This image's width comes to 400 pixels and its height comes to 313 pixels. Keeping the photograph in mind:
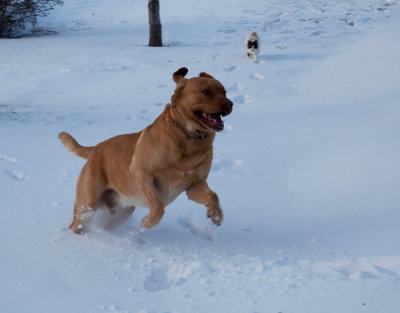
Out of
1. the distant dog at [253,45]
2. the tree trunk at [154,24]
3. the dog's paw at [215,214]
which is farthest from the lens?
the tree trunk at [154,24]

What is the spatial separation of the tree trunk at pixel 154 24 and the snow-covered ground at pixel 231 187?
0.45 metres

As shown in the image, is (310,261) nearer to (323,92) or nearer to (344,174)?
(344,174)

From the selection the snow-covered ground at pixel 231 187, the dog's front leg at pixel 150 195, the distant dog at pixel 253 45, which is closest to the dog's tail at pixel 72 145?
the snow-covered ground at pixel 231 187

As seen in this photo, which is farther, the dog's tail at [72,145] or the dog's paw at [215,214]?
the dog's tail at [72,145]

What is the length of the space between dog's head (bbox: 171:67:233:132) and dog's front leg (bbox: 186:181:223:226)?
1.69 feet

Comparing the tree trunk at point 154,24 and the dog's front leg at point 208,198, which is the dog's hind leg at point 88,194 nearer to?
the dog's front leg at point 208,198

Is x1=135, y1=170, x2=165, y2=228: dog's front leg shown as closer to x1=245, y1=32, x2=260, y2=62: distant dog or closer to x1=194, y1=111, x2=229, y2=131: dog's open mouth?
x1=194, y1=111, x2=229, y2=131: dog's open mouth

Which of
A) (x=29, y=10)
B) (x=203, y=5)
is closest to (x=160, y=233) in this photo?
(x=29, y=10)

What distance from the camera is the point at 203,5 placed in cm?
1534

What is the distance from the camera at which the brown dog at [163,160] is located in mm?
3359

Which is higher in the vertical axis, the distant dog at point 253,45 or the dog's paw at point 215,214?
the dog's paw at point 215,214

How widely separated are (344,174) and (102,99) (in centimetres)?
392

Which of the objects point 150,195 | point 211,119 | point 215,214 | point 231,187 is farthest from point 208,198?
point 231,187

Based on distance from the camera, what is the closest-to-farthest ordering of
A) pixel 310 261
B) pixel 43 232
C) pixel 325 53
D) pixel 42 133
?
1. pixel 310 261
2. pixel 43 232
3. pixel 42 133
4. pixel 325 53
